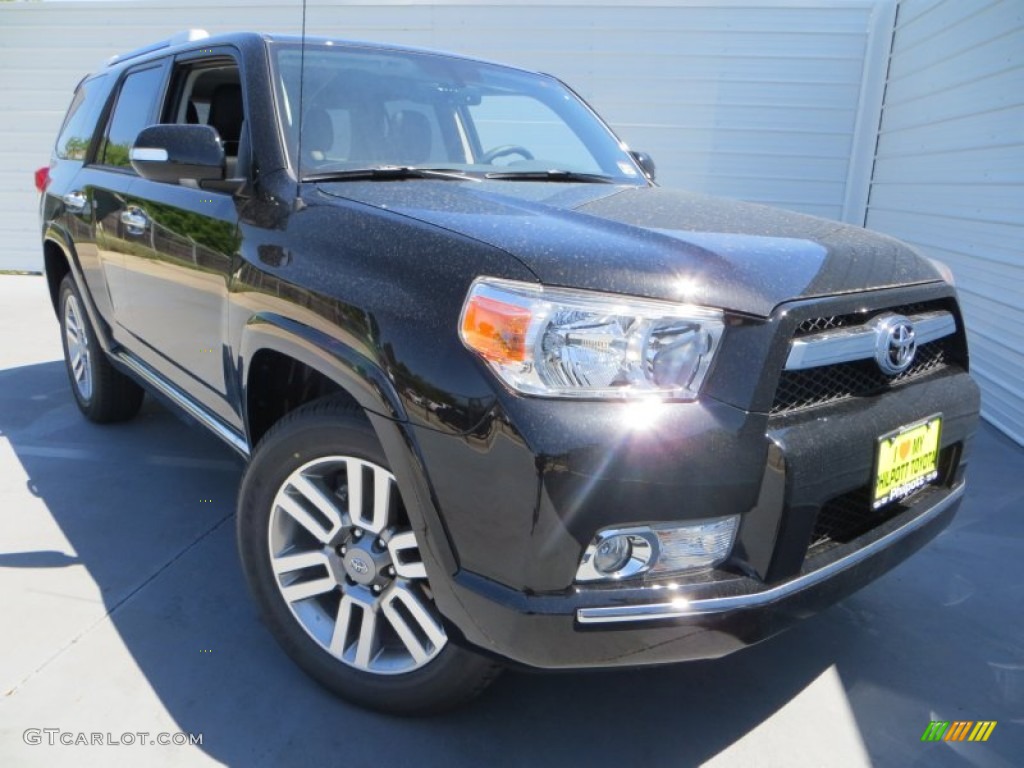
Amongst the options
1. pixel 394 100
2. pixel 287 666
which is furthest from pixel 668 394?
pixel 394 100

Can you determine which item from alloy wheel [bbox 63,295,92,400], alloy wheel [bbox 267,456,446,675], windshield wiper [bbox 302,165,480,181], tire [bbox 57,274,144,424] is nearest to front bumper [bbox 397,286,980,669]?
alloy wheel [bbox 267,456,446,675]

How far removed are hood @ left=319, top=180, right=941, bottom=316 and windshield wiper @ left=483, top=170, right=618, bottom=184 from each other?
16 centimetres

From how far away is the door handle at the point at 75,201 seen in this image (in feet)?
12.2

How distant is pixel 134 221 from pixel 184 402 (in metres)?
0.77

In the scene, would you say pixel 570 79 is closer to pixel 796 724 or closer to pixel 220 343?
pixel 220 343

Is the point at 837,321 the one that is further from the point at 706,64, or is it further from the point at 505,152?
the point at 706,64

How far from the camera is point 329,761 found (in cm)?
194

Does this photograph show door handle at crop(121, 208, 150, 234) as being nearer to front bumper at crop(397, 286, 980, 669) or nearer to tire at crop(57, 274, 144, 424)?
tire at crop(57, 274, 144, 424)

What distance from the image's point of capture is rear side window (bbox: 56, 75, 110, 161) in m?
4.00

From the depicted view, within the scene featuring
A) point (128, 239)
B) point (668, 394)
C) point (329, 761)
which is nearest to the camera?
point (668, 394)

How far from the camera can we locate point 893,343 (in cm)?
187

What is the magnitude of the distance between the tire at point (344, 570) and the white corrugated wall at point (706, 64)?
6782mm

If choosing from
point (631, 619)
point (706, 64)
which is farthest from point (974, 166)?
point (631, 619)

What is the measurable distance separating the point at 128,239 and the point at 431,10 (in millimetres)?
5946
